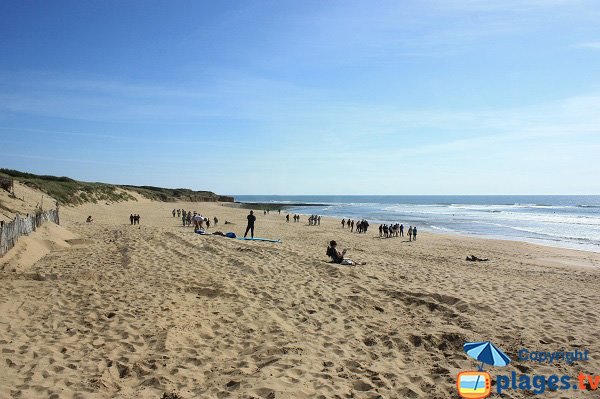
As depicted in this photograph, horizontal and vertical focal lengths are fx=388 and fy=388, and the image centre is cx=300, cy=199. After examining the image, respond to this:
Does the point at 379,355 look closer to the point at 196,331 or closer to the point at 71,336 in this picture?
the point at 196,331

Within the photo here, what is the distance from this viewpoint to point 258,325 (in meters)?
7.38

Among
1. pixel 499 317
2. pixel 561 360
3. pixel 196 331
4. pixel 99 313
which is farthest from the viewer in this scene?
pixel 499 317

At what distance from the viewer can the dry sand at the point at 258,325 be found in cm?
522

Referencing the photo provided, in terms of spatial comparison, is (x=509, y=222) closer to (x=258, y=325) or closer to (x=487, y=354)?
(x=258, y=325)

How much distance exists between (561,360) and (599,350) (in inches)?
39.8

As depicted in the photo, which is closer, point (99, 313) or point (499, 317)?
point (99, 313)

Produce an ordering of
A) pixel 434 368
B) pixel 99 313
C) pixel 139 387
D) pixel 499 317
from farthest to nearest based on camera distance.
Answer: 1. pixel 499 317
2. pixel 99 313
3. pixel 434 368
4. pixel 139 387

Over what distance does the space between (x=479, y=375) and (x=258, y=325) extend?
12.6 feet

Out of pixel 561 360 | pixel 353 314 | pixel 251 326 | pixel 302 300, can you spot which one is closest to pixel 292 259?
pixel 302 300

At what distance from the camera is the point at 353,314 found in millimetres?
8320

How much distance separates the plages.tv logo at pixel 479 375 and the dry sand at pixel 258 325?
0.59 ft

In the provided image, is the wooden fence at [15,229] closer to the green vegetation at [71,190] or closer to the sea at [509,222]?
the green vegetation at [71,190]

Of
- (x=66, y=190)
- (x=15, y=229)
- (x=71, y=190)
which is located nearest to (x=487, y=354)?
(x=15, y=229)

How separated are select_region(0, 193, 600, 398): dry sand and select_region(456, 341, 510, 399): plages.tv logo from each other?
180 mm
